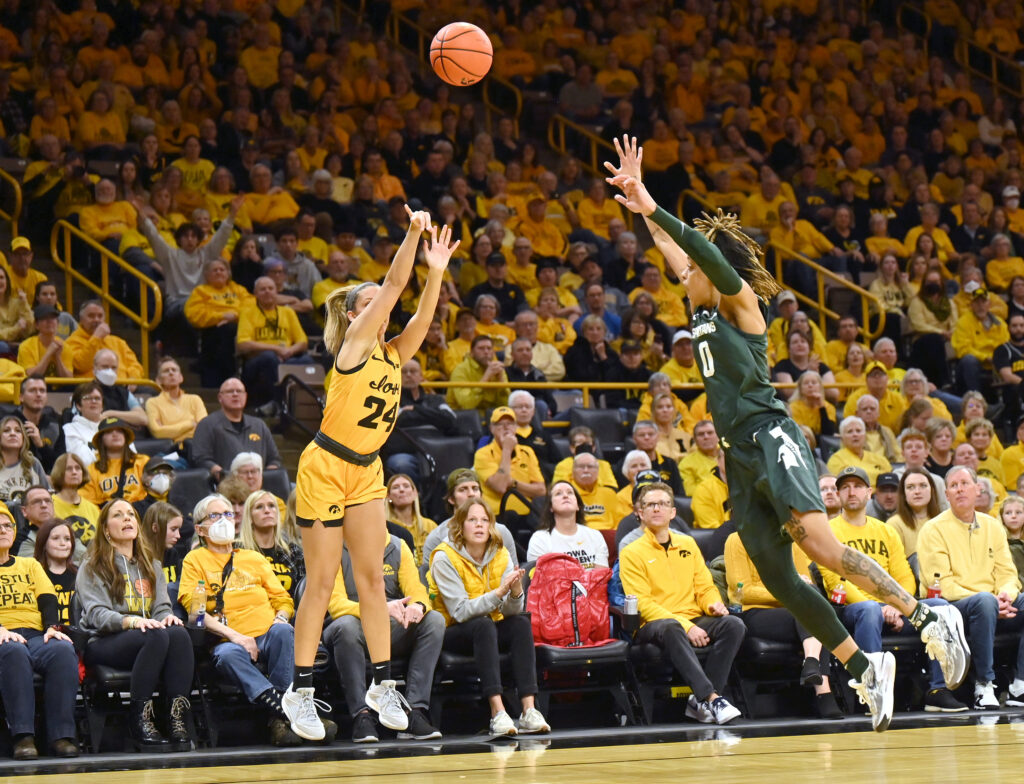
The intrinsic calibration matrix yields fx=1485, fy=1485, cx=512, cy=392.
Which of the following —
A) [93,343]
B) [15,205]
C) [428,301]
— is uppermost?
[15,205]

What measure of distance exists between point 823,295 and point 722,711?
8595 mm

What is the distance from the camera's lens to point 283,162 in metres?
16.3

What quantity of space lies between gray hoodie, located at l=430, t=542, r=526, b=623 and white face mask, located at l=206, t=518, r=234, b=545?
133cm

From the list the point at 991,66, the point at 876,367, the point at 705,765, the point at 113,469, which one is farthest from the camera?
the point at 991,66

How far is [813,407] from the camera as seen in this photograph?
45.3 ft

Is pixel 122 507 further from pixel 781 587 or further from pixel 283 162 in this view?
pixel 283 162

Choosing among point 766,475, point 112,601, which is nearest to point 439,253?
point 766,475

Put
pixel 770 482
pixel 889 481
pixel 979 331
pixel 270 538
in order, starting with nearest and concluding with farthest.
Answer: pixel 770 482, pixel 270 538, pixel 889 481, pixel 979 331

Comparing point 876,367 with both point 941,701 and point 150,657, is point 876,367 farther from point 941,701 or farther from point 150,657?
point 150,657

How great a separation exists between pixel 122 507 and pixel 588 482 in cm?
388

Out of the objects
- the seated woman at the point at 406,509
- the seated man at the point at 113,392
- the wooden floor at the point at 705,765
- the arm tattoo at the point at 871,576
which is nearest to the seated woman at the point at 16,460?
the seated man at the point at 113,392

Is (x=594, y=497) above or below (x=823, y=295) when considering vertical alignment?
below

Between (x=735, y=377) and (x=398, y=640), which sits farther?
(x=398, y=640)

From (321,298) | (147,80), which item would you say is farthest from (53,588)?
(147,80)
